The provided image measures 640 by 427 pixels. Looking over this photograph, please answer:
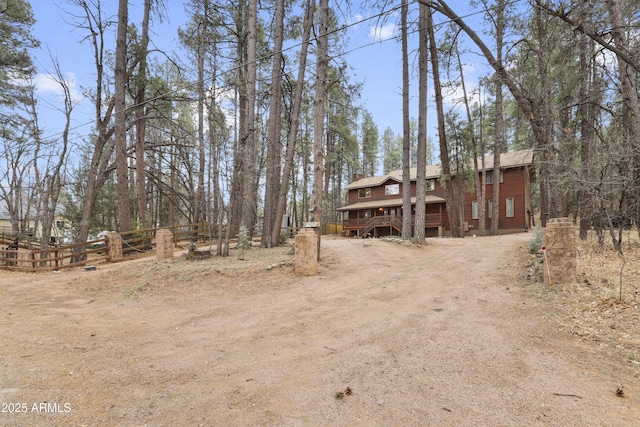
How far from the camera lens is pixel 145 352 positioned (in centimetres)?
361

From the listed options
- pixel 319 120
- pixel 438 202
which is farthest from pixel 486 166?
pixel 319 120

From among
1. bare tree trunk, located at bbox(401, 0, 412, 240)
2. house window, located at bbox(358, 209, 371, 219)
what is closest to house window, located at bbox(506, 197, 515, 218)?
house window, located at bbox(358, 209, 371, 219)

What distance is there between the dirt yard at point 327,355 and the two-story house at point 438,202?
17267 mm

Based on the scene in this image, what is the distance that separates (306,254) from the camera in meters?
7.71

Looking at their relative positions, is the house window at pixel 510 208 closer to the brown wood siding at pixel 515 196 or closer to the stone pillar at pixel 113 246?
the brown wood siding at pixel 515 196

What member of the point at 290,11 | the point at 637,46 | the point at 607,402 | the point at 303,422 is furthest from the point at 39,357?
the point at 290,11

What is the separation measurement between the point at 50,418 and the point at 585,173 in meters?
11.3

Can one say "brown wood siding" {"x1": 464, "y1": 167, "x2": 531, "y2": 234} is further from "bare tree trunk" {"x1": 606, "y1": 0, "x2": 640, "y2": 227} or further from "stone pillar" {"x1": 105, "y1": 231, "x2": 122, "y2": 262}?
"stone pillar" {"x1": 105, "y1": 231, "x2": 122, "y2": 262}

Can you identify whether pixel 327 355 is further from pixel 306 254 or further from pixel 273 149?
pixel 273 149

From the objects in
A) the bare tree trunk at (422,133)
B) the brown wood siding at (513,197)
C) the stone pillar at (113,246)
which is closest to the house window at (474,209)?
the brown wood siding at (513,197)

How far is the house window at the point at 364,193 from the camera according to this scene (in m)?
30.0

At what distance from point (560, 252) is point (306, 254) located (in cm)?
545

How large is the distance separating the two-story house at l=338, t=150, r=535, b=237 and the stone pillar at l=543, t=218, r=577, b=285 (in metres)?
15.4

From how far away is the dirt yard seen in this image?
2.37 meters
